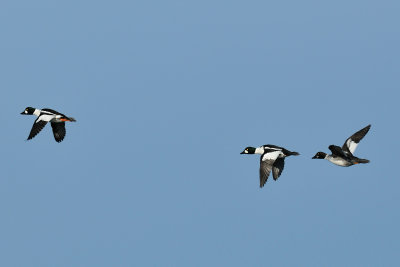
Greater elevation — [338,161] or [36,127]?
Result: [36,127]

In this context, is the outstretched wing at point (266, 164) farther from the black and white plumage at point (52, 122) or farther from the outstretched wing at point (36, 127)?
the outstretched wing at point (36, 127)

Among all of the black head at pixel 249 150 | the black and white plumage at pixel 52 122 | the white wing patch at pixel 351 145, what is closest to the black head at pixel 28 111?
the black and white plumage at pixel 52 122

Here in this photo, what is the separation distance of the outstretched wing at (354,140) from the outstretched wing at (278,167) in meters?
3.85

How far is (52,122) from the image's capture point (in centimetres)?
4978

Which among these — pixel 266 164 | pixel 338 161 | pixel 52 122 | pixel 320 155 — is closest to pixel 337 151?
pixel 338 161

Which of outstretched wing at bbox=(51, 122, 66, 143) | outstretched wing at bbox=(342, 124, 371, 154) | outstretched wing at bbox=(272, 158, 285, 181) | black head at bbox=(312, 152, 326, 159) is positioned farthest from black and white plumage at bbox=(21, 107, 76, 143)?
outstretched wing at bbox=(342, 124, 371, 154)

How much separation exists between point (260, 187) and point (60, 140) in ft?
50.1

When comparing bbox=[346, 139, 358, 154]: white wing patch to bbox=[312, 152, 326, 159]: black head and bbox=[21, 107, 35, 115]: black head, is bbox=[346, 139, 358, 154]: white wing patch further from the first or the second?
bbox=[21, 107, 35, 115]: black head

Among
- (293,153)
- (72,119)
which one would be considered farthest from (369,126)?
→ (72,119)

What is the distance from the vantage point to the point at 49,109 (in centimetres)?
5009

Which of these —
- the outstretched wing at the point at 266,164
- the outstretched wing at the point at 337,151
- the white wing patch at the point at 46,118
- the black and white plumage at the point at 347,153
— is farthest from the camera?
the white wing patch at the point at 46,118

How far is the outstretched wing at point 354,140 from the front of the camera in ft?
147

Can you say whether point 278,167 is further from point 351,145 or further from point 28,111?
point 28,111

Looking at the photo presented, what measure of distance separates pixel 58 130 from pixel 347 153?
1911 centimetres
